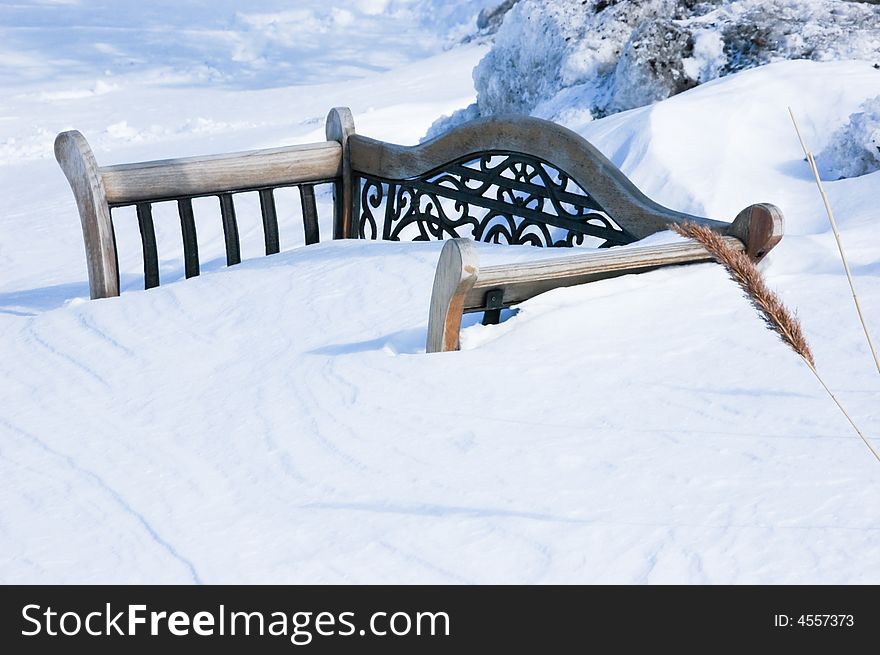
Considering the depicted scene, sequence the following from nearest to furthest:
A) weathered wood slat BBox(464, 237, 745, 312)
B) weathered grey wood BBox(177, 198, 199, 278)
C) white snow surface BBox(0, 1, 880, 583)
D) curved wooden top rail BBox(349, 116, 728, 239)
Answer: white snow surface BBox(0, 1, 880, 583) → weathered wood slat BBox(464, 237, 745, 312) → curved wooden top rail BBox(349, 116, 728, 239) → weathered grey wood BBox(177, 198, 199, 278)

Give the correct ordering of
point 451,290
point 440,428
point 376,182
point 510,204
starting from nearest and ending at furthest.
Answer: point 440,428, point 451,290, point 510,204, point 376,182

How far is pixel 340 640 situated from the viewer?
153 centimetres

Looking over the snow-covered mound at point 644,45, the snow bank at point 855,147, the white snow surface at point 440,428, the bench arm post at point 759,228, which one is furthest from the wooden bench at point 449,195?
the snow-covered mound at point 644,45

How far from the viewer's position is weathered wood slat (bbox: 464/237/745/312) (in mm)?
2504

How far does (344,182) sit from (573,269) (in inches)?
76.3

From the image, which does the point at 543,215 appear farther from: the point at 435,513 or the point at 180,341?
the point at 435,513

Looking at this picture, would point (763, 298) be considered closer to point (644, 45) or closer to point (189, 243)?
point (189, 243)

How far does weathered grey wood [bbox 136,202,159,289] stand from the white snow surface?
31 cm

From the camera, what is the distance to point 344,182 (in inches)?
171

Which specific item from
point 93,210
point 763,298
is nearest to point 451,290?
point 763,298

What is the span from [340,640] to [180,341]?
5.57 ft

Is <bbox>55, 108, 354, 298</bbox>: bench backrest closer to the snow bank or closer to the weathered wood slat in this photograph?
the weathered wood slat

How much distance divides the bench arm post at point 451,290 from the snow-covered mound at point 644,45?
122 inches

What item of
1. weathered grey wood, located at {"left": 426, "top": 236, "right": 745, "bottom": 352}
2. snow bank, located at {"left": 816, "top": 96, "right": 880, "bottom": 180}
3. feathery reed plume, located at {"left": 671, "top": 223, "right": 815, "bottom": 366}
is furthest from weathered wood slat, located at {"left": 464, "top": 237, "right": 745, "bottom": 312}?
snow bank, located at {"left": 816, "top": 96, "right": 880, "bottom": 180}
